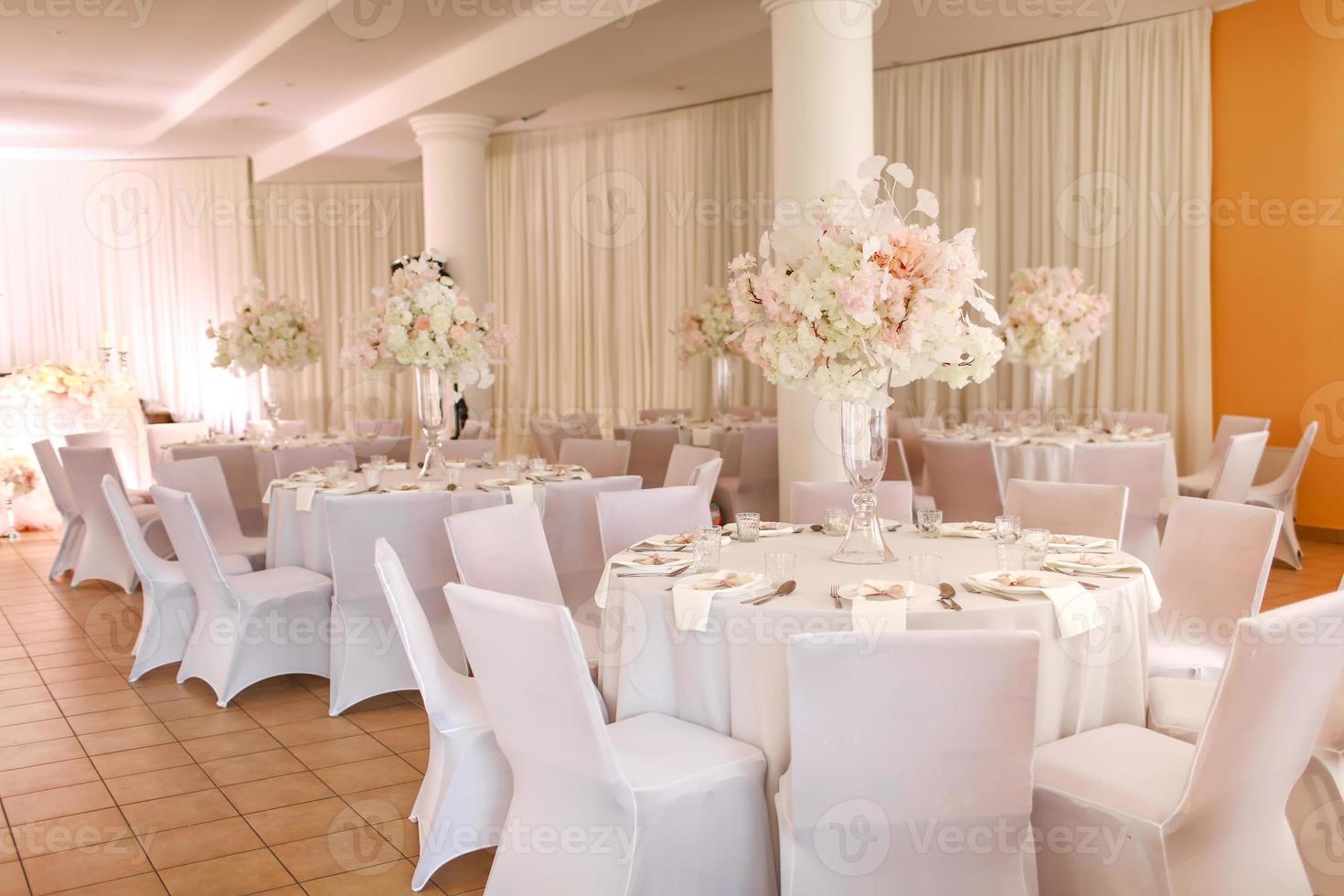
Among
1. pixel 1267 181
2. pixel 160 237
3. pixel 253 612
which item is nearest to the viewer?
pixel 253 612

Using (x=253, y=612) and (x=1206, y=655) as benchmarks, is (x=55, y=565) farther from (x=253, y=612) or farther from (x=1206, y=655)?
(x=1206, y=655)

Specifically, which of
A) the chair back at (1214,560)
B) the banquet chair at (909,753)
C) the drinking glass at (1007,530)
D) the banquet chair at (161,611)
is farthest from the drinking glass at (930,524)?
the banquet chair at (161,611)

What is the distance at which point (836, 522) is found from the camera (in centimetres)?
384

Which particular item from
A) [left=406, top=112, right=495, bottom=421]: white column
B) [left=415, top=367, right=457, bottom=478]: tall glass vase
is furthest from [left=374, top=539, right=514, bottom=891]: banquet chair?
[left=406, top=112, right=495, bottom=421]: white column

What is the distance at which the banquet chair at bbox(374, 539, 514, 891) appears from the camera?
2.97 meters

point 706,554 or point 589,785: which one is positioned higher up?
point 706,554

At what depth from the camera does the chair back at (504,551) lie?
3795 mm

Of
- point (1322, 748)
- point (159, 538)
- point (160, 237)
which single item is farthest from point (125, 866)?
point (160, 237)

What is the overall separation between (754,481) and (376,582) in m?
3.59

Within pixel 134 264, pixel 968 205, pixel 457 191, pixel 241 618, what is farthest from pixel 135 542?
pixel 134 264

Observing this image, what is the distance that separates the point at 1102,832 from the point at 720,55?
27.1 ft

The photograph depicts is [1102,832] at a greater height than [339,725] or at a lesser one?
greater

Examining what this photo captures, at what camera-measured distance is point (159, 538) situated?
6.93 meters

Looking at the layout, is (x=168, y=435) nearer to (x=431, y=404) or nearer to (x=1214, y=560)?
(x=431, y=404)
